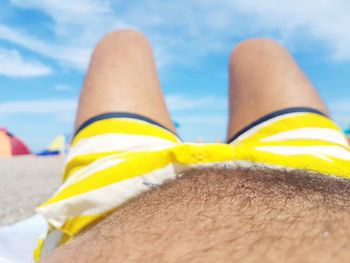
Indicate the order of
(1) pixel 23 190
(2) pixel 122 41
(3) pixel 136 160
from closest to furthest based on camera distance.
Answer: (3) pixel 136 160 < (2) pixel 122 41 < (1) pixel 23 190

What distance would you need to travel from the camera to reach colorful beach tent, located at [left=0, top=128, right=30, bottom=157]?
5828 millimetres

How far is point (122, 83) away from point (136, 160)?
0.44m

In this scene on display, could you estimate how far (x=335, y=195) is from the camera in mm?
514

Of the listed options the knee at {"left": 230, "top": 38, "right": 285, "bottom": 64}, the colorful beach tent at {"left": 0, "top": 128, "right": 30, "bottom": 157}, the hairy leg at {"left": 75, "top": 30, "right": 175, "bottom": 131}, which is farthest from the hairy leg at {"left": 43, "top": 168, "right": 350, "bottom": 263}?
the colorful beach tent at {"left": 0, "top": 128, "right": 30, "bottom": 157}

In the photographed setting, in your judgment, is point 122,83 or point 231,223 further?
point 122,83

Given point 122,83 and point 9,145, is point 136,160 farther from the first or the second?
point 9,145

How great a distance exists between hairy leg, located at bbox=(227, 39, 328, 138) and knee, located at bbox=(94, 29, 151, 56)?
1.00 feet

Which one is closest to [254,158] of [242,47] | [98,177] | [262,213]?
[262,213]

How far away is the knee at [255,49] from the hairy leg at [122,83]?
0.92 feet

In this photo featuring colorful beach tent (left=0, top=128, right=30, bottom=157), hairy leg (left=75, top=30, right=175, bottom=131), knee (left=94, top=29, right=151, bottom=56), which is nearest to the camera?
hairy leg (left=75, top=30, right=175, bottom=131)

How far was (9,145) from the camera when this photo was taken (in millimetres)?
5891

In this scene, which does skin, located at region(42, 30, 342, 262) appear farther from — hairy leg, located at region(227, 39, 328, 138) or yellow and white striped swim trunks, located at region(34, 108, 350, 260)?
hairy leg, located at region(227, 39, 328, 138)

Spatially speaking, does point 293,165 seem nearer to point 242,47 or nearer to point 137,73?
point 137,73

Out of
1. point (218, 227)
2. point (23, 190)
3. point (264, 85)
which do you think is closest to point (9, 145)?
point (23, 190)
